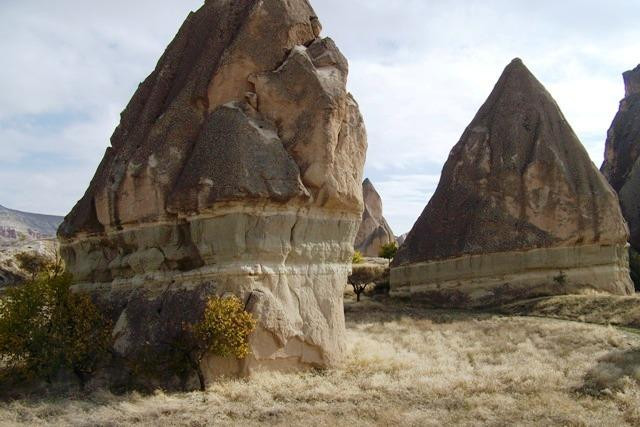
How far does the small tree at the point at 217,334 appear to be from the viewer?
14.1m

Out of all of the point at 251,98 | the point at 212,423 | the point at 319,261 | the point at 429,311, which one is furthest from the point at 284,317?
the point at 429,311

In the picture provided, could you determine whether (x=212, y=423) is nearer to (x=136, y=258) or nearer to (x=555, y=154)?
(x=136, y=258)

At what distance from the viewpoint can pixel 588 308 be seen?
23781 mm

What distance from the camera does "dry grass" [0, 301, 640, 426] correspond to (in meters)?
12.1

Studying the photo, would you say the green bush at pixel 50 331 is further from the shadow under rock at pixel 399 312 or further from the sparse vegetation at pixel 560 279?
the sparse vegetation at pixel 560 279

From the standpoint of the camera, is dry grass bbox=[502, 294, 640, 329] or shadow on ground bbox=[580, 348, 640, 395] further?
dry grass bbox=[502, 294, 640, 329]

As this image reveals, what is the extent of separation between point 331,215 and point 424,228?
1458 centimetres

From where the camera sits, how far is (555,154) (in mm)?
29000

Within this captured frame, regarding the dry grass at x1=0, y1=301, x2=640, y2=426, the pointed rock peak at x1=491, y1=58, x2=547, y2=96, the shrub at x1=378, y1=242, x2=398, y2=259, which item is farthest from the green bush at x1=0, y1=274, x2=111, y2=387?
the shrub at x1=378, y1=242, x2=398, y2=259

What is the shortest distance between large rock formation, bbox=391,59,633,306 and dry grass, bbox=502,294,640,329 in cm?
140

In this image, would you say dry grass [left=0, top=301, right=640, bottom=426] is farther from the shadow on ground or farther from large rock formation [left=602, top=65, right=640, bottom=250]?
large rock formation [left=602, top=65, right=640, bottom=250]

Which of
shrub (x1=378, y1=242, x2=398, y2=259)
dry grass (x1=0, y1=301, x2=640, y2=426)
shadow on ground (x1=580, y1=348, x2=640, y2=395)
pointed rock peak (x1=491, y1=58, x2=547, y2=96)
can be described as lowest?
dry grass (x1=0, y1=301, x2=640, y2=426)

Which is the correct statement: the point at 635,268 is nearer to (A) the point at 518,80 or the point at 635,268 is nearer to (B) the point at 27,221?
(A) the point at 518,80

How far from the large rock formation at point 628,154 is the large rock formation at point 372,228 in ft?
74.3
